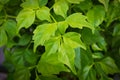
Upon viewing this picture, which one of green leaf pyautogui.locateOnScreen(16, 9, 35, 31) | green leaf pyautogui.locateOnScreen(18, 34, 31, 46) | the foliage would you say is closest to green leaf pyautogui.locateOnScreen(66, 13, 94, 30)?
the foliage

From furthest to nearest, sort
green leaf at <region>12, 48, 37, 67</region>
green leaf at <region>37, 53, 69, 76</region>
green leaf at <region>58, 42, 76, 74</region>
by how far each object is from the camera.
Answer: green leaf at <region>12, 48, 37, 67</region> → green leaf at <region>37, 53, 69, 76</region> → green leaf at <region>58, 42, 76, 74</region>

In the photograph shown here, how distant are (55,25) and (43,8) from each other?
0.09 m

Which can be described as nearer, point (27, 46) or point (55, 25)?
point (55, 25)

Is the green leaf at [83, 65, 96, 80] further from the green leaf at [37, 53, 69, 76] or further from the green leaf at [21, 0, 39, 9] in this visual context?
the green leaf at [21, 0, 39, 9]

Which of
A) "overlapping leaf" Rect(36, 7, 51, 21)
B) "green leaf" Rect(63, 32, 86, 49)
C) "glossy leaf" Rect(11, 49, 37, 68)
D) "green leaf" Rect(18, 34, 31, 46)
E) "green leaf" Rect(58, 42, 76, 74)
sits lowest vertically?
"glossy leaf" Rect(11, 49, 37, 68)

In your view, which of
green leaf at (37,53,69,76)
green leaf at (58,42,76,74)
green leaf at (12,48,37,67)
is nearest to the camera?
green leaf at (58,42,76,74)

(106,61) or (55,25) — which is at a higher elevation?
(55,25)

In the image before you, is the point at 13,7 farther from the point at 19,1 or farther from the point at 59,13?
the point at 59,13

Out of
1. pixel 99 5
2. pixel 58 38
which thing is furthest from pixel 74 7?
pixel 58 38

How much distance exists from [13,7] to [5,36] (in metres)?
0.13

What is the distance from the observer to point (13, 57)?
2.37 ft

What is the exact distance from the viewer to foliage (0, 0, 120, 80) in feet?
1.72

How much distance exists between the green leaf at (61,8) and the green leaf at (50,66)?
12 cm

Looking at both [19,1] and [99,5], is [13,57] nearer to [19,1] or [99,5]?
[19,1]
